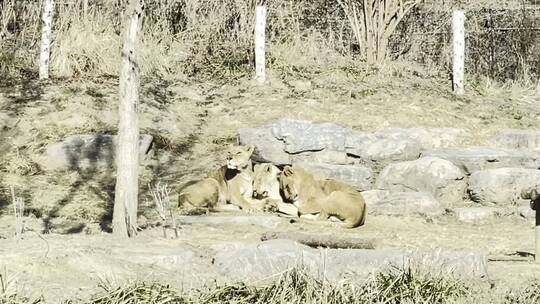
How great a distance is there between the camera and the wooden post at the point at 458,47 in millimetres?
16359

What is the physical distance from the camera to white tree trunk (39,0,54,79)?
1612 centimetres

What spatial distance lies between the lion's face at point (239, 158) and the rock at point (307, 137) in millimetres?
1172

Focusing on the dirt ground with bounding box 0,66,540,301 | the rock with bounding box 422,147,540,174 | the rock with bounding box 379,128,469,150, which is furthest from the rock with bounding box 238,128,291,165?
the rock with bounding box 422,147,540,174

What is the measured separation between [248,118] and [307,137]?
2247 millimetres

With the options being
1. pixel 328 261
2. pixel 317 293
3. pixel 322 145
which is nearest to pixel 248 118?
pixel 322 145

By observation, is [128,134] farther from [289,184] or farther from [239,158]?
[239,158]

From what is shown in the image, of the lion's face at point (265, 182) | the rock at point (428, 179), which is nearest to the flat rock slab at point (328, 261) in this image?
the lion's face at point (265, 182)

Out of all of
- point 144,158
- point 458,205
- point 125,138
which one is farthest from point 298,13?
point 125,138

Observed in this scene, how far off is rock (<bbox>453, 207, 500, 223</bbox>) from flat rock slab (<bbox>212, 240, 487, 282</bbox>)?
4.08m

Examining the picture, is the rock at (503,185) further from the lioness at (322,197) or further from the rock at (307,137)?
the rock at (307,137)

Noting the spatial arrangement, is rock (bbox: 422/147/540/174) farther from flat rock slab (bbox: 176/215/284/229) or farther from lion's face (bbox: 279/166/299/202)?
flat rock slab (bbox: 176/215/284/229)

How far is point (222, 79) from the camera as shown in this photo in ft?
56.2

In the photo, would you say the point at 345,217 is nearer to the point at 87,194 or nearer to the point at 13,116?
the point at 87,194

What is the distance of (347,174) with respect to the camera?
40.5 feet
